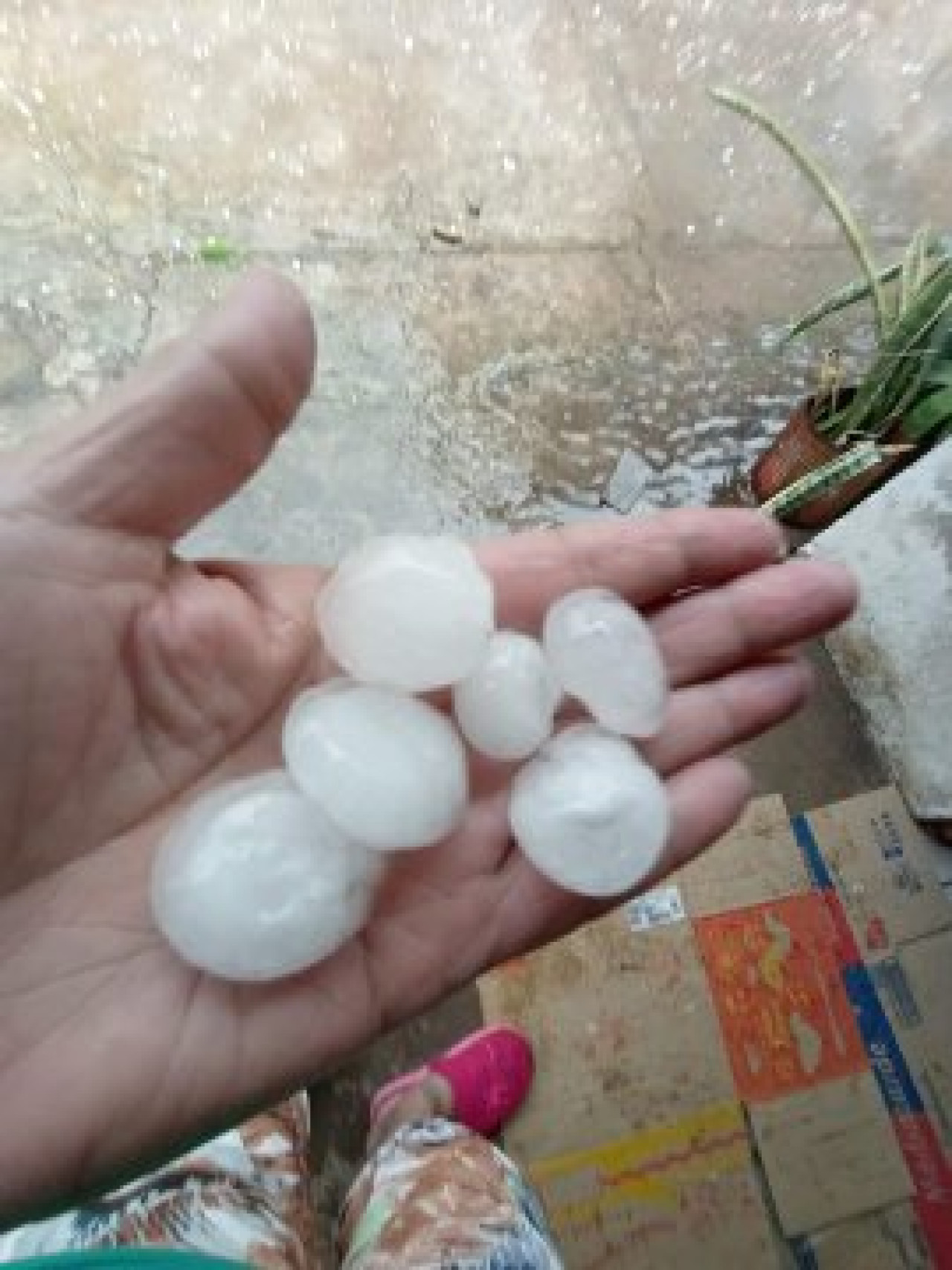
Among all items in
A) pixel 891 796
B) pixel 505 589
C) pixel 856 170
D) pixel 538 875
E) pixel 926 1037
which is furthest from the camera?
pixel 856 170

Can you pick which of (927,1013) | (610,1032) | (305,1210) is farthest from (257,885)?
(927,1013)

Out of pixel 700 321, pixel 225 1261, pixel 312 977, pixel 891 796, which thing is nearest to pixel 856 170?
pixel 700 321

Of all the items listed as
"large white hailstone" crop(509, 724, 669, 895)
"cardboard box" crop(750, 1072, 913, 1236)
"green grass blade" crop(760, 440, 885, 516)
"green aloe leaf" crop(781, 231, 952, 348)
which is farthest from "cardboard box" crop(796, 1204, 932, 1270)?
"green aloe leaf" crop(781, 231, 952, 348)

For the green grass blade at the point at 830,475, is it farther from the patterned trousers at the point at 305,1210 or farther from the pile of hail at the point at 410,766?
the patterned trousers at the point at 305,1210

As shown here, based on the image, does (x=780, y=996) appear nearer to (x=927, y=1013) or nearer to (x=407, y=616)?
(x=927, y=1013)

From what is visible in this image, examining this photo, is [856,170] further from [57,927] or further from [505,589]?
[57,927]

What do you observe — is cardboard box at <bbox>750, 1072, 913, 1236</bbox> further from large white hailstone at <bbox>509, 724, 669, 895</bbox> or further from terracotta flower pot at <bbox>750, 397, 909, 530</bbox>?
terracotta flower pot at <bbox>750, 397, 909, 530</bbox>
